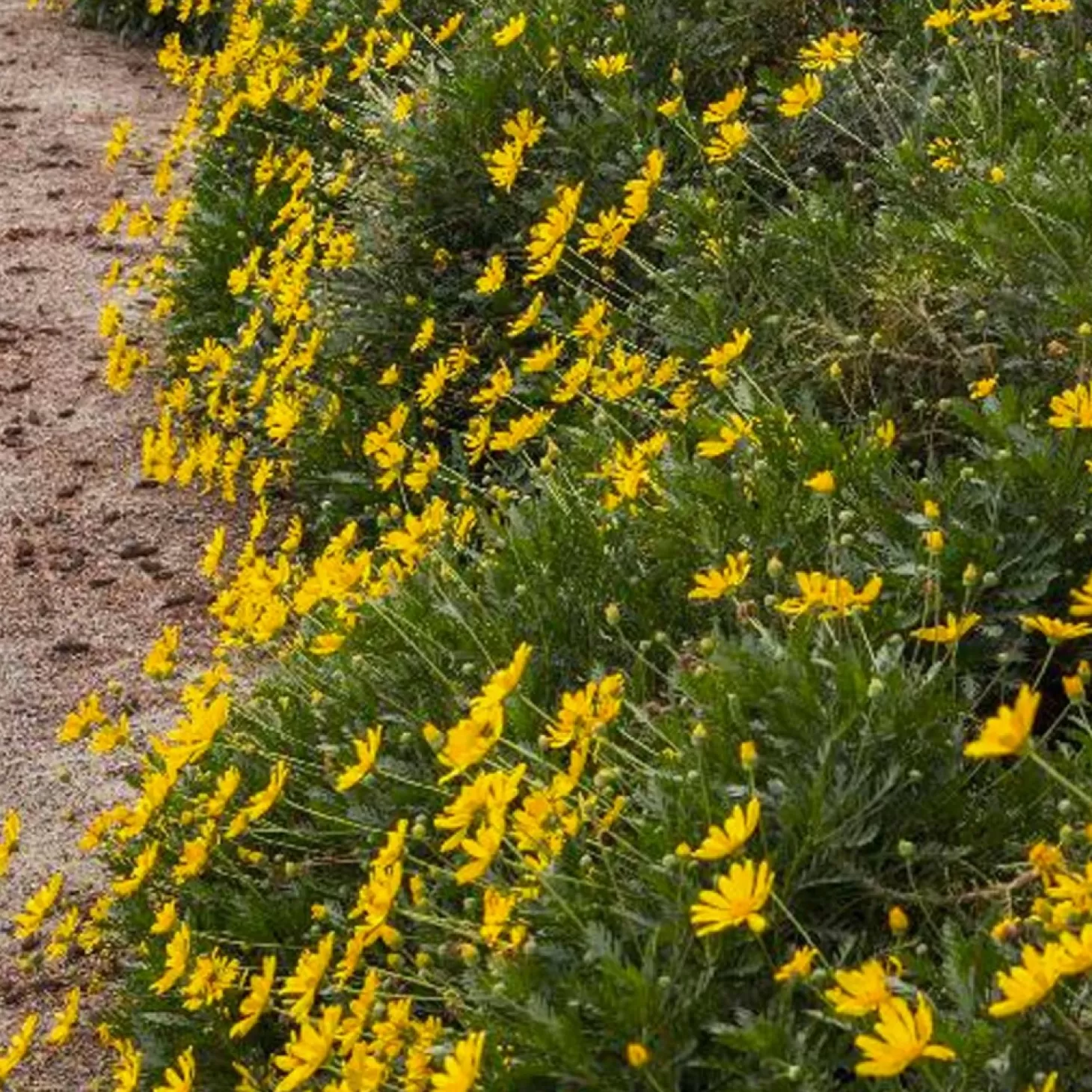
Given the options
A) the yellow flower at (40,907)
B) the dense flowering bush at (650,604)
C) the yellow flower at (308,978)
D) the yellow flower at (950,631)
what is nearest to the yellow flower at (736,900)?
the dense flowering bush at (650,604)

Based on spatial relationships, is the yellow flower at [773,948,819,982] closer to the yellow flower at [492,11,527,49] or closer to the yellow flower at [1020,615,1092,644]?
the yellow flower at [1020,615,1092,644]

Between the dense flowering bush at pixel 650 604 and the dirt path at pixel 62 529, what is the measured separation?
0.23 metres

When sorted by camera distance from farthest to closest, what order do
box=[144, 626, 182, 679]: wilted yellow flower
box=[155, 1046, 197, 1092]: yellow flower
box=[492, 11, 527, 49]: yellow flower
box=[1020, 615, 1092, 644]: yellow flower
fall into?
1. box=[492, 11, 527, 49]: yellow flower
2. box=[144, 626, 182, 679]: wilted yellow flower
3. box=[155, 1046, 197, 1092]: yellow flower
4. box=[1020, 615, 1092, 644]: yellow flower

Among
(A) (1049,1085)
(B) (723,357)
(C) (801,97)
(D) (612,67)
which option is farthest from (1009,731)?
(D) (612,67)

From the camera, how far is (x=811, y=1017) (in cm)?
233

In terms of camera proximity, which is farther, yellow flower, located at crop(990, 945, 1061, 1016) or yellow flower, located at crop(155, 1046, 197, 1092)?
yellow flower, located at crop(155, 1046, 197, 1092)

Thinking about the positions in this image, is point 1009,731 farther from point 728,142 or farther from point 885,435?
point 728,142

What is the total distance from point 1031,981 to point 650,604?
4.70 feet

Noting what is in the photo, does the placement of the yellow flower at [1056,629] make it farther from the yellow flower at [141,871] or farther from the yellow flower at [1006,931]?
the yellow flower at [141,871]

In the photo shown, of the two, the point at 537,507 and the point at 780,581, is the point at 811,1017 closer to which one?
the point at 780,581

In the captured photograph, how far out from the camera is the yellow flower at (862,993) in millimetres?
1990

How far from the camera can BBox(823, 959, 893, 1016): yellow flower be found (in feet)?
6.53

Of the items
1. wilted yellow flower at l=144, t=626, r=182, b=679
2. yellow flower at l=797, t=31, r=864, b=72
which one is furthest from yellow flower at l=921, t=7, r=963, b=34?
wilted yellow flower at l=144, t=626, r=182, b=679

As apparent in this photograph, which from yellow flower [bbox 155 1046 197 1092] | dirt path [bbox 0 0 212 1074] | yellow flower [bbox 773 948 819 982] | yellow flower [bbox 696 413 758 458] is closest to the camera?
yellow flower [bbox 773 948 819 982]
